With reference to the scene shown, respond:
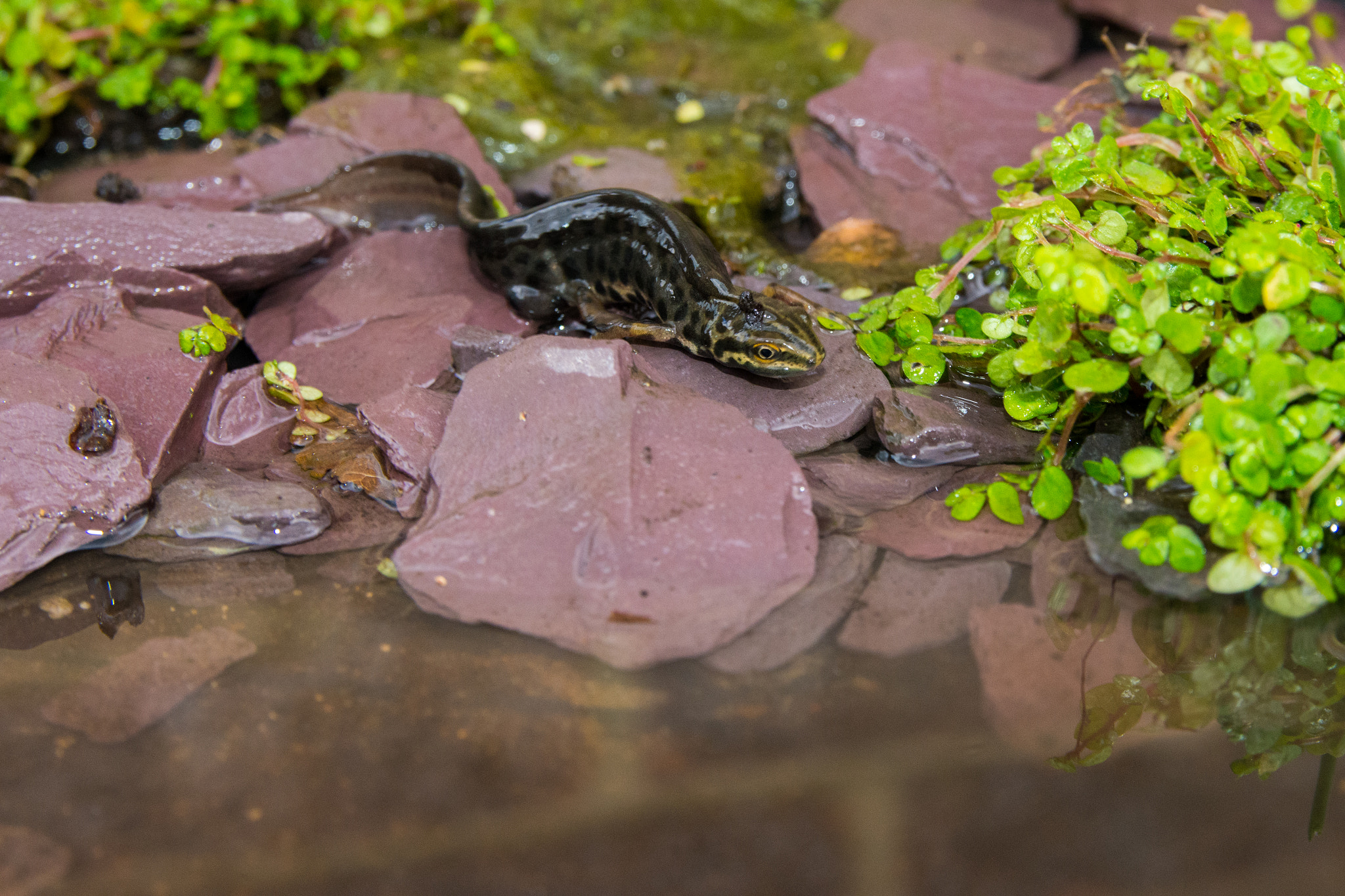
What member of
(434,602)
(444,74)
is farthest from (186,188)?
(434,602)

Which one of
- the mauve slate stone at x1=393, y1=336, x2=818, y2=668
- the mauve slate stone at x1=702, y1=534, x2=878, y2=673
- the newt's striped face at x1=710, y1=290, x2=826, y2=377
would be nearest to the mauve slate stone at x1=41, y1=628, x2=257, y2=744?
the mauve slate stone at x1=393, y1=336, x2=818, y2=668

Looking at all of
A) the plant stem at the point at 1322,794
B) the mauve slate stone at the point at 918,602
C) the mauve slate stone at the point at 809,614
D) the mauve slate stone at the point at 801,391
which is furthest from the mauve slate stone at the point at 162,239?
the plant stem at the point at 1322,794

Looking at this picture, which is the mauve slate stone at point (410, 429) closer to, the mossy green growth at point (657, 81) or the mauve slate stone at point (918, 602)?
the mauve slate stone at point (918, 602)

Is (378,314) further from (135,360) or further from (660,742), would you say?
(660,742)

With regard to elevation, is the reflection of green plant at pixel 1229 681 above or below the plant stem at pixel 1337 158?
below

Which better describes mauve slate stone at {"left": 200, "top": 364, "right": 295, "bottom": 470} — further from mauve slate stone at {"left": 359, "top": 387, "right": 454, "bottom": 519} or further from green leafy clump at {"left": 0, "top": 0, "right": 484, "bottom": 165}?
green leafy clump at {"left": 0, "top": 0, "right": 484, "bottom": 165}

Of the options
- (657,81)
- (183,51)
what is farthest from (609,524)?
(183,51)
